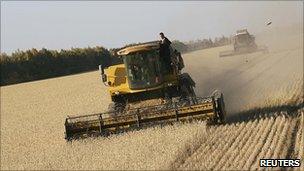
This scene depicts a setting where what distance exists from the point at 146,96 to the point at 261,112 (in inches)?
127

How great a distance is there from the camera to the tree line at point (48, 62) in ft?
161

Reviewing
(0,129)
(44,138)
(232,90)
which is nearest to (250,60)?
(232,90)

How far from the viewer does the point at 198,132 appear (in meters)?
12.1

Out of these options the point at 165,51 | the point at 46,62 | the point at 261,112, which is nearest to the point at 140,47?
the point at 165,51

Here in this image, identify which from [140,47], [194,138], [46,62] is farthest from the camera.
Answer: [46,62]

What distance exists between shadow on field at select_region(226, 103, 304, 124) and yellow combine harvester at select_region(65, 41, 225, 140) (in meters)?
0.62

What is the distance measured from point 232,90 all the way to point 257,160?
10.7 meters

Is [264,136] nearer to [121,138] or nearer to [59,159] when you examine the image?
[121,138]

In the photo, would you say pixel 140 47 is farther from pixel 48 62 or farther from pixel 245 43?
pixel 48 62

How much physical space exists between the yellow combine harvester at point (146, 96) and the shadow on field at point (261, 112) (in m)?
0.62

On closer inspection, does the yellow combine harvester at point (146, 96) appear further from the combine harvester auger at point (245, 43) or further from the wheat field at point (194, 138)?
the combine harvester auger at point (245, 43)

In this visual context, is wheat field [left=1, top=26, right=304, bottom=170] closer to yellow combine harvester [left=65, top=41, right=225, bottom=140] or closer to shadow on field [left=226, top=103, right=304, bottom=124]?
shadow on field [left=226, top=103, right=304, bottom=124]

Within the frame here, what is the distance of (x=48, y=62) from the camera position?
53.0 metres

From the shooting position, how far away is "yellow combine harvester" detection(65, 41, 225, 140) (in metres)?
13.4
